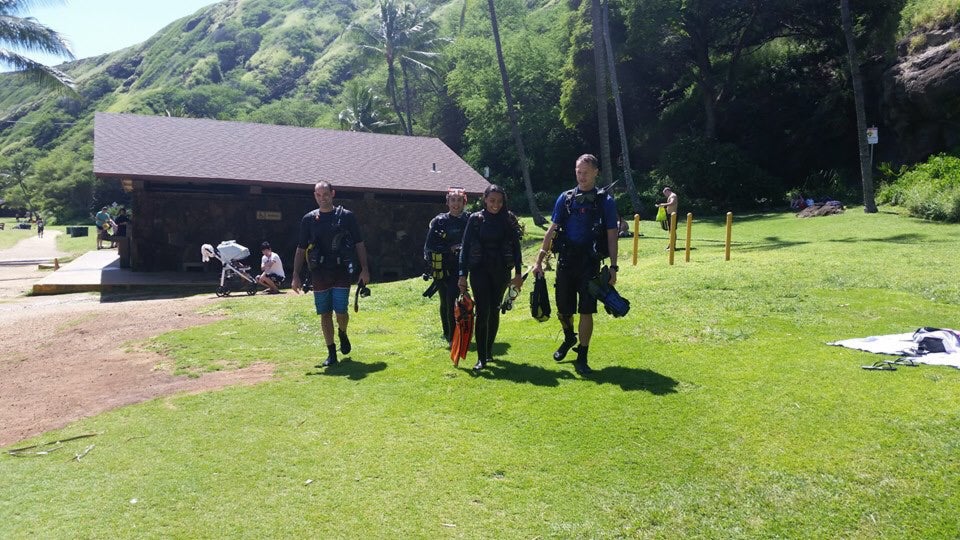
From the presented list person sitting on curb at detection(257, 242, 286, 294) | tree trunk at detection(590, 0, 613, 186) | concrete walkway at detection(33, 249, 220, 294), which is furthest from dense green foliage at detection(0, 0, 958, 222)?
person sitting on curb at detection(257, 242, 286, 294)

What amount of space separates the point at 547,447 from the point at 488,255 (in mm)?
2303

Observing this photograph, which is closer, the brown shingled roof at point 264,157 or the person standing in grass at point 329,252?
the person standing in grass at point 329,252

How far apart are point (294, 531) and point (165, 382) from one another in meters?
3.91

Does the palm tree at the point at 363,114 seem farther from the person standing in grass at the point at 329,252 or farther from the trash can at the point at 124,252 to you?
the person standing in grass at the point at 329,252

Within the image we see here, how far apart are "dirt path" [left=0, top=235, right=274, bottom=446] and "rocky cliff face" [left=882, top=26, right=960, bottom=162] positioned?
23117 millimetres

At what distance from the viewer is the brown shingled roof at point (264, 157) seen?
17.3m

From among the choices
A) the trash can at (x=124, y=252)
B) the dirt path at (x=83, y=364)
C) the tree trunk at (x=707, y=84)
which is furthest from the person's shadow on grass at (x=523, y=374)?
the tree trunk at (x=707, y=84)

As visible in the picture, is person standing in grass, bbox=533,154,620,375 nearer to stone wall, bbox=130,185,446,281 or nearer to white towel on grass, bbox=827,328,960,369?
white towel on grass, bbox=827,328,960,369

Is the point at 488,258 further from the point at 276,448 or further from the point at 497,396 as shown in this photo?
the point at 276,448

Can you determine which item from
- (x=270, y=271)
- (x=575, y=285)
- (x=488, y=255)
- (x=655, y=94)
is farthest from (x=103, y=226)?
(x=655, y=94)

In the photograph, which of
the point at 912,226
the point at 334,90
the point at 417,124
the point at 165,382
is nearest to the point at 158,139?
the point at 165,382

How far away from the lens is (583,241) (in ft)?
19.6

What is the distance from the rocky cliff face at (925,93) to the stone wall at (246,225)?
57.4 feet

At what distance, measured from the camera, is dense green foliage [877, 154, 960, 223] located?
58.6 feet
